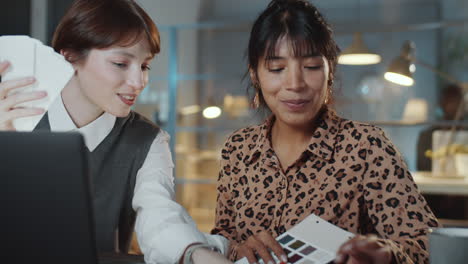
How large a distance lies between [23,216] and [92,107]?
465mm

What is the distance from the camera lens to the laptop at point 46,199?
0.51m

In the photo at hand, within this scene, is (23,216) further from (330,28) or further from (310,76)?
(330,28)

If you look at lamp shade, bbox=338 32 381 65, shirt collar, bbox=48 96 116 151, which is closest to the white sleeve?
shirt collar, bbox=48 96 116 151

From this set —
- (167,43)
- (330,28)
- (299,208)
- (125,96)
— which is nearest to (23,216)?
(125,96)

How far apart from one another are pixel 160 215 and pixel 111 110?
246mm

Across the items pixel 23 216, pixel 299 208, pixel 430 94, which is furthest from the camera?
pixel 430 94

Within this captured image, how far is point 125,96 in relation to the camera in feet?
3.15

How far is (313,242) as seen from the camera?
29.0 inches

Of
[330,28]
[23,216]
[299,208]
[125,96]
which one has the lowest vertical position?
[299,208]

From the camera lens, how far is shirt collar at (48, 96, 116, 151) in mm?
970

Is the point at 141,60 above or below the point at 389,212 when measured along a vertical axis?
above

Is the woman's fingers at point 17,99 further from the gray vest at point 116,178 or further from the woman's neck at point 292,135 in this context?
the woman's neck at point 292,135

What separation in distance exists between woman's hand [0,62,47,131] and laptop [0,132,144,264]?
1.41 feet

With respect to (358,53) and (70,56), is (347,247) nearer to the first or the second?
(70,56)
